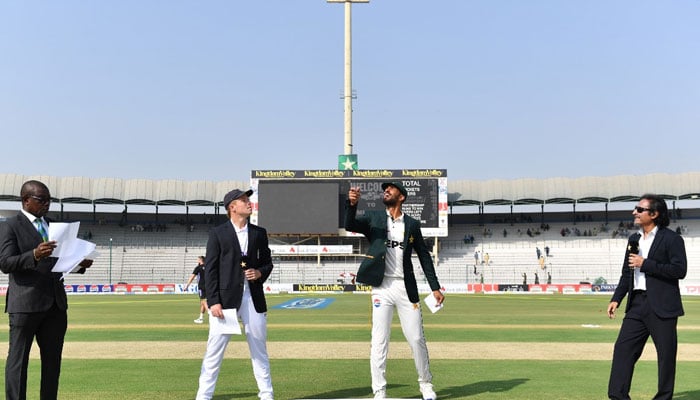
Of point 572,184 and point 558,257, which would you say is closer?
point 558,257

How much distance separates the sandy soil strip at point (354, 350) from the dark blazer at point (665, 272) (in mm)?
5107

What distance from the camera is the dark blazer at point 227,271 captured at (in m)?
7.38

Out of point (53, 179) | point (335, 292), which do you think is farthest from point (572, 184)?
point (53, 179)

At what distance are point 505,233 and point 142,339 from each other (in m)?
57.6

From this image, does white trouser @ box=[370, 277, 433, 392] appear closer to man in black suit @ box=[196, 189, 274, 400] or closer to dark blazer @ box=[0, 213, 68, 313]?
man in black suit @ box=[196, 189, 274, 400]

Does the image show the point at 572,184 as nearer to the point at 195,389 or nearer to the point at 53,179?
the point at 53,179

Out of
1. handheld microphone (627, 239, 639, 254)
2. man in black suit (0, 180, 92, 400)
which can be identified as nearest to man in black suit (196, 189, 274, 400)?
man in black suit (0, 180, 92, 400)

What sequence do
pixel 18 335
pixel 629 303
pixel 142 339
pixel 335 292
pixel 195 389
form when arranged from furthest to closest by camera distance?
pixel 335 292 < pixel 142 339 < pixel 195 389 < pixel 629 303 < pixel 18 335

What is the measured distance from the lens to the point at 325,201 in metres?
56.8

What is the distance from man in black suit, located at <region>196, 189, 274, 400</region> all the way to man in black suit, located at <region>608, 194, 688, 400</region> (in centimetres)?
356

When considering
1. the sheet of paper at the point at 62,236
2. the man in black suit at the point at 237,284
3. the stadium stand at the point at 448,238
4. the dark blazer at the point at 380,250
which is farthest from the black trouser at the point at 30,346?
the stadium stand at the point at 448,238

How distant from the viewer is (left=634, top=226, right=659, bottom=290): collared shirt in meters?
7.36

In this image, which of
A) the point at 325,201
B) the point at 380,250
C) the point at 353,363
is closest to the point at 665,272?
the point at 380,250

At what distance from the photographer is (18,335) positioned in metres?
6.63
